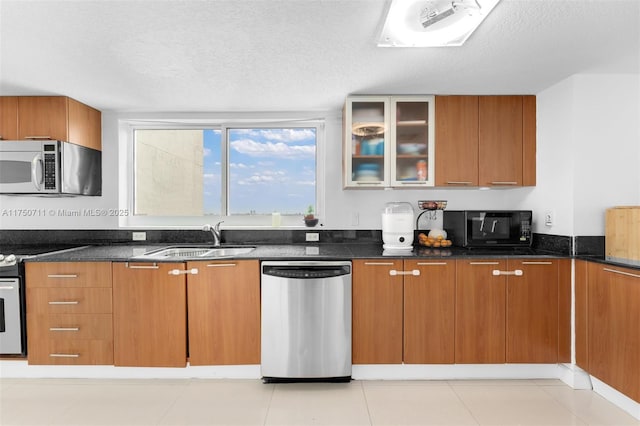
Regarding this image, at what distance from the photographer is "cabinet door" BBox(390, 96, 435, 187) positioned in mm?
3014

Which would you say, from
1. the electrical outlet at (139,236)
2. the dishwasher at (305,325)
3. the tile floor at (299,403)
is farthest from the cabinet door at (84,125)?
the dishwasher at (305,325)


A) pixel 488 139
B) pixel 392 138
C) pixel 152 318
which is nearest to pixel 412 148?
pixel 392 138

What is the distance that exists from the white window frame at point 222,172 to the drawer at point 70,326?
3.37 feet

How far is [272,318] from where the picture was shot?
8.66 feet

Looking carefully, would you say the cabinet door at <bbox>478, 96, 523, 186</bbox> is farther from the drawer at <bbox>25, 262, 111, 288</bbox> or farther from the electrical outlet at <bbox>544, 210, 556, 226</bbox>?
the drawer at <bbox>25, 262, 111, 288</bbox>

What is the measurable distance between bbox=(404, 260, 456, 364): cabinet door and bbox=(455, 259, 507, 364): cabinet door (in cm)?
6

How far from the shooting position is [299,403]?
95.3 inches

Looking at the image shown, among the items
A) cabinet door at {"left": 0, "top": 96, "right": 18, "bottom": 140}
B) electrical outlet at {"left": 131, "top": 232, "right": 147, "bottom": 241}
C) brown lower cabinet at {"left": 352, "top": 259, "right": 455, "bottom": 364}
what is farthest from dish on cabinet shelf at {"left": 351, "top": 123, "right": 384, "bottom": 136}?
cabinet door at {"left": 0, "top": 96, "right": 18, "bottom": 140}

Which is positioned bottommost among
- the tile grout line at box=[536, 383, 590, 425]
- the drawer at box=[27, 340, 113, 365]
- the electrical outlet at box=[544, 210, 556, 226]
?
the tile grout line at box=[536, 383, 590, 425]

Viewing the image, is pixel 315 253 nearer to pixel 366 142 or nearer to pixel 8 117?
pixel 366 142

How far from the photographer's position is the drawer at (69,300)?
8.80 feet

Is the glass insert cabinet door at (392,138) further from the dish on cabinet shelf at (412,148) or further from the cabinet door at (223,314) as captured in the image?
the cabinet door at (223,314)

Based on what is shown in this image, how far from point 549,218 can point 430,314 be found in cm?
118

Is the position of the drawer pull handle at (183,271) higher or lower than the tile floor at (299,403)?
higher
